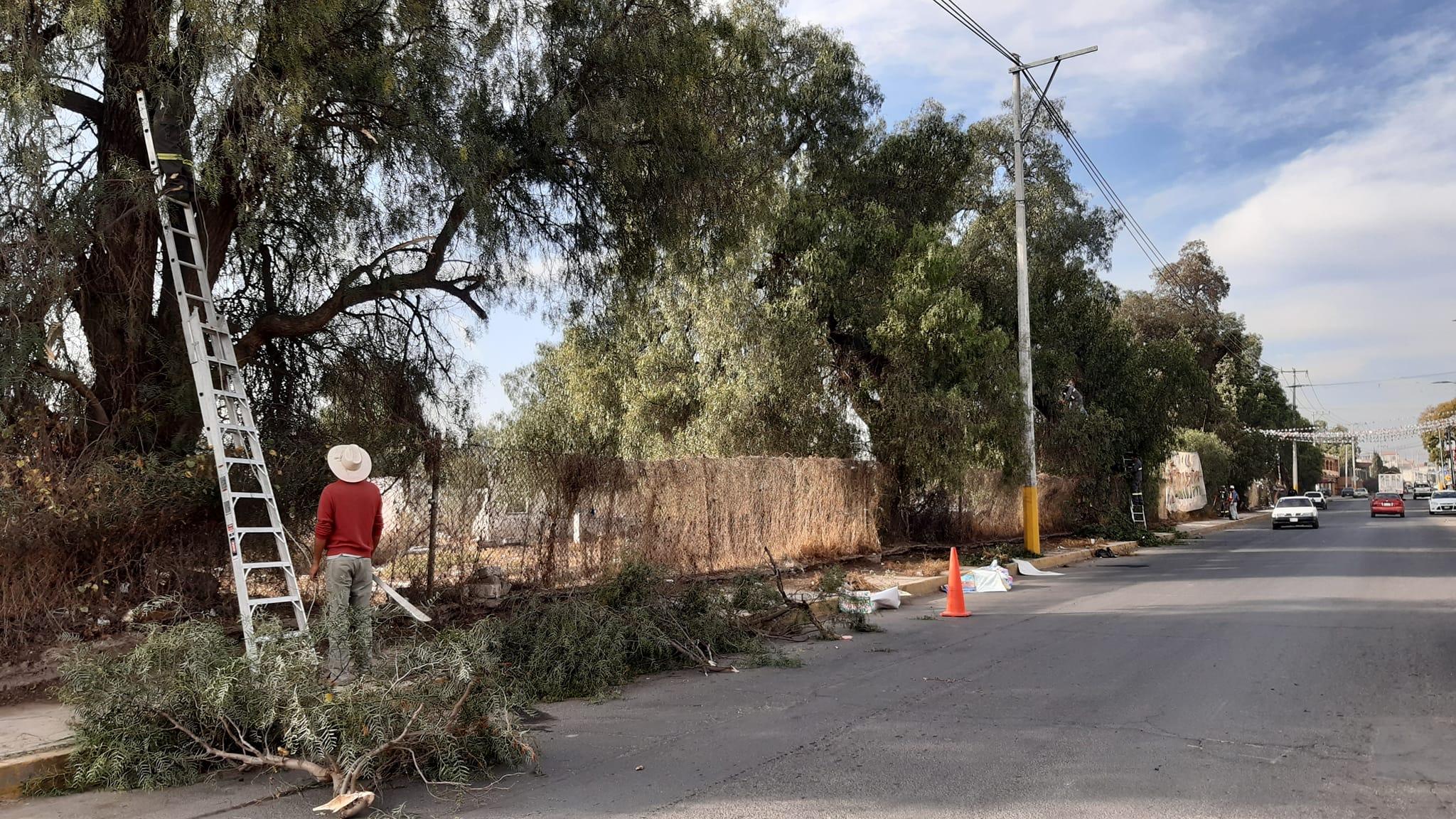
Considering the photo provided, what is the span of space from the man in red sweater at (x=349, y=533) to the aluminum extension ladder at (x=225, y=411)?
37cm

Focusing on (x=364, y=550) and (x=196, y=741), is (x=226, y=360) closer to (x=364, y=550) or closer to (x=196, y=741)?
(x=364, y=550)

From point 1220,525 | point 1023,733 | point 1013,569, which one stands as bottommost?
point 1220,525

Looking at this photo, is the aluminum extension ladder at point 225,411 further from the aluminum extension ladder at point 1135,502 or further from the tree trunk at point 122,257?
the aluminum extension ladder at point 1135,502

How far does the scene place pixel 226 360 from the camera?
918 centimetres

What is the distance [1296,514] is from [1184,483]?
9.25m

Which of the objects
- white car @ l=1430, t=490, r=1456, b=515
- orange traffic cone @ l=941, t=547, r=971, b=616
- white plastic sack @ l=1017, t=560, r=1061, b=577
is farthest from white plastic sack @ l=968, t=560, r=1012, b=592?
white car @ l=1430, t=490, r=1456, b=515

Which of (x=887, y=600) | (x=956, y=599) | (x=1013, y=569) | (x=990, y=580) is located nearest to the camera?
(x=956, y=599)

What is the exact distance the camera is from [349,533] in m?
8.12

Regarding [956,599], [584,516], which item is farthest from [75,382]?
[956,599]

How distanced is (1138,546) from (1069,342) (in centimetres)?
677

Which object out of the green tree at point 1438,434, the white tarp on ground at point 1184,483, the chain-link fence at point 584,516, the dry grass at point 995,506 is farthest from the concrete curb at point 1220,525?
the green tree at point 1438,434

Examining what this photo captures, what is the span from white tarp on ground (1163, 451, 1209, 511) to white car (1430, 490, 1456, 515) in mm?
13111

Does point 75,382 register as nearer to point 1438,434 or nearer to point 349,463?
point 349,463

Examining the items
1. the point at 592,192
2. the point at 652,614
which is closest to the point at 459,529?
the point at 652,614
